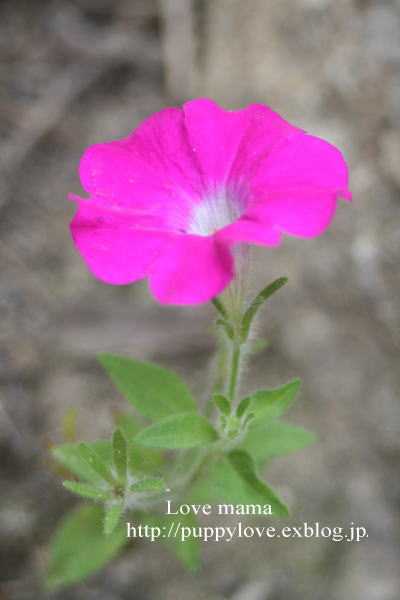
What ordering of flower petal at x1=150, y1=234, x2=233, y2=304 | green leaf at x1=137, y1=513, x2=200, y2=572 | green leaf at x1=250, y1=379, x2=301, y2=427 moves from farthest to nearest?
1. green leaf at x1=137, y1=513, x2=200, y2=572
2. green leaf at x1=250, y1=379, x2=301, y2=427
3. flower petal at x1=150, y1=234, x2=233, y2=304

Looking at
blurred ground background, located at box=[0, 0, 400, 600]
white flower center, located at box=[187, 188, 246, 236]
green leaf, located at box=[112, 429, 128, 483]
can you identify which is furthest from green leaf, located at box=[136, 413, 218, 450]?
blurred ground background, located at box=[0, 0, 400, 600]

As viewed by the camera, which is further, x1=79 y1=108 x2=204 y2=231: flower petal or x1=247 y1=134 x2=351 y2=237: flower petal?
x1=79 y1=108 x2=204 y2=231: flower petal

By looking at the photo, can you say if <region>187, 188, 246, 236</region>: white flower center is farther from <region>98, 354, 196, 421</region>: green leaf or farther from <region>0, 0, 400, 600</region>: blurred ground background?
<region>0, 0, 400, 600</region>: blurred ground background

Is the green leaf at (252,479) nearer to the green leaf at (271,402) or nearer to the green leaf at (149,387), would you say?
the green leaf at (271,402)

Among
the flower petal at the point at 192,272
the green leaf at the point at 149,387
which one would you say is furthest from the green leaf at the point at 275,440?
the flower petal at the point at 192,272

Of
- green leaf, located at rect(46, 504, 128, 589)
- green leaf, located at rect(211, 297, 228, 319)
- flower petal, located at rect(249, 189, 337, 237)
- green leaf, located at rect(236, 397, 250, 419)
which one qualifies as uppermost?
flower petal, located at rect(249, 189, 337, 237)

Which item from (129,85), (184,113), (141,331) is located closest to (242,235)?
(184,113)

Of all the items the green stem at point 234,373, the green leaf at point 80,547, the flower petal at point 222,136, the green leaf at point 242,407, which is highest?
the flower petal at point 222,136
